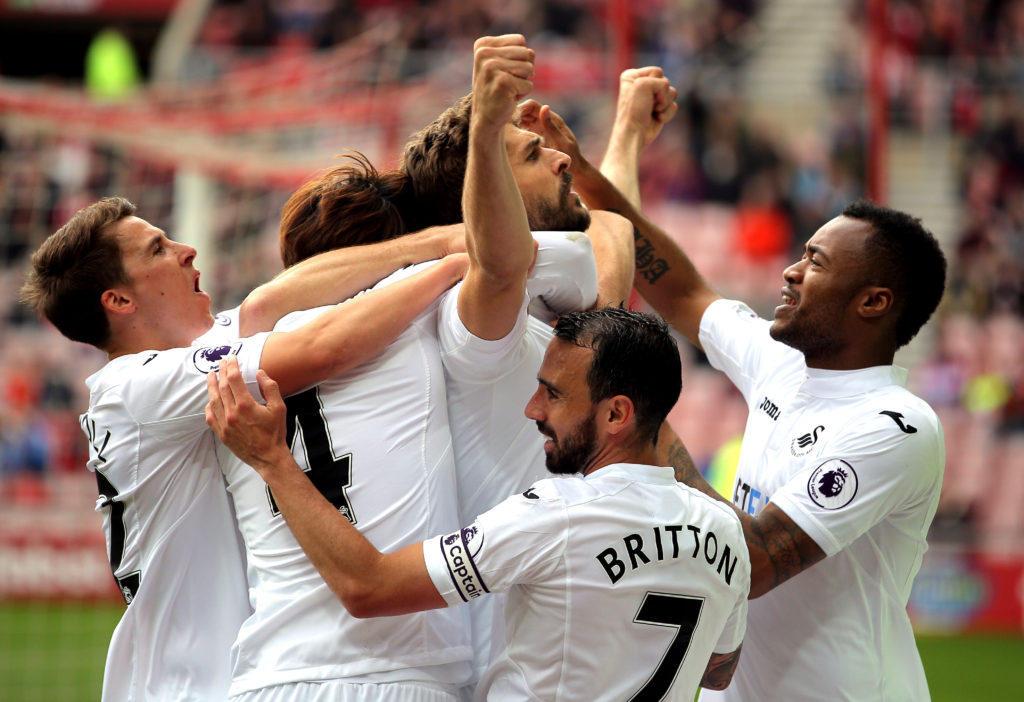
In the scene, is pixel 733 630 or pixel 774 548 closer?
pixel 733 630

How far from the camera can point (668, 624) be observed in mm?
3051

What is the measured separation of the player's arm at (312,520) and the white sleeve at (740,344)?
1.79 metres

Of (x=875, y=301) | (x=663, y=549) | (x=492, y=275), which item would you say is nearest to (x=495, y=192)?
(x=492, y=275)

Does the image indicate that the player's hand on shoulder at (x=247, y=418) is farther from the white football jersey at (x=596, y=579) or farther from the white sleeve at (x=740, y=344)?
the white sleeve at (x=740, y=344)

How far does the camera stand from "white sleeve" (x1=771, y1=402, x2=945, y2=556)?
3.57m

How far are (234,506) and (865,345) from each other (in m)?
2.02

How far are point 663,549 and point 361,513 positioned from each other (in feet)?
2.66

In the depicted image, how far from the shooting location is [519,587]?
3102 mm

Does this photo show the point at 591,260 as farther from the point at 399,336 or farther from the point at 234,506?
the point at 234,506

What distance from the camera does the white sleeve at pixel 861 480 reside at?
3.57 m

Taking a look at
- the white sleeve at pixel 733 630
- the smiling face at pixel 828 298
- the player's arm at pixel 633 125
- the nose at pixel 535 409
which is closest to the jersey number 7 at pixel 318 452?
the nose at pixel 535 409

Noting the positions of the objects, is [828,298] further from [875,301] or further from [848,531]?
[848,531]

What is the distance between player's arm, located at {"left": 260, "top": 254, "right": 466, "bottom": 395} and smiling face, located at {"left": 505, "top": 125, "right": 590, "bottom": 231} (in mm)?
535

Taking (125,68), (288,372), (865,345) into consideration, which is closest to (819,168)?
(125,68)
